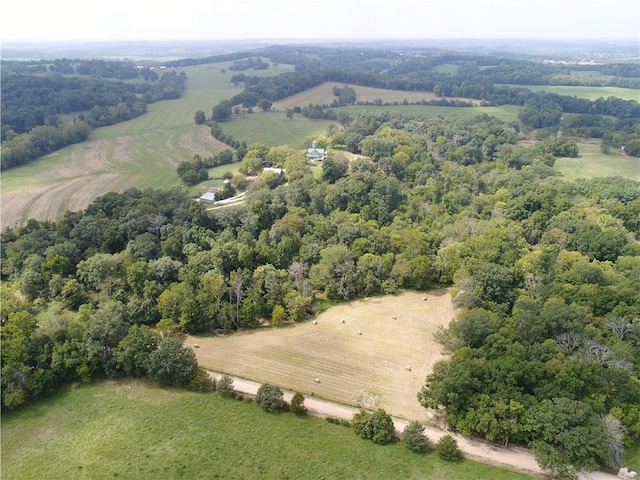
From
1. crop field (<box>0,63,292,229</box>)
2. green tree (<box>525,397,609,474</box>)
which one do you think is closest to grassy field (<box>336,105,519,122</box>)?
crop field (<box>0,63,292,229</box>)

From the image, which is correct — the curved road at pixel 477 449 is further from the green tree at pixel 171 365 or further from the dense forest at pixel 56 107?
the dense forest at pixel 56 107

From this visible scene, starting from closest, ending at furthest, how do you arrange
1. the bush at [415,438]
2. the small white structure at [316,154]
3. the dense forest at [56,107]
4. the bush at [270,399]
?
the bush at [415,438], the bush at [270,399], the small white structure at [316,154], the dense forest at [56,107]

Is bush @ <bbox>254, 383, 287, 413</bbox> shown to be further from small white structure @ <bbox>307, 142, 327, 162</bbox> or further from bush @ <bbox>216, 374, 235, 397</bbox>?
small white structure @ <bbox>307, 142, 327, 162</bbox>

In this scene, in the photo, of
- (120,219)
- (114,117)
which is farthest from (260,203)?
(114,117)

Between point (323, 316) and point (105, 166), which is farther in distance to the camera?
point (105, 166)

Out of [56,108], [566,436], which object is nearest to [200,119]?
[56,108]

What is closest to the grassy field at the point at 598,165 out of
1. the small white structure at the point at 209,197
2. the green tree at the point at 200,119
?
the small white structure at the point at 209,197

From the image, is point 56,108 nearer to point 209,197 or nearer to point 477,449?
point 209,197
